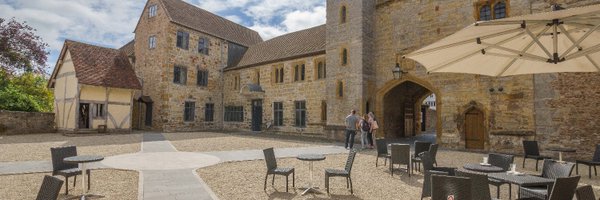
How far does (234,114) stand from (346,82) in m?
11.3

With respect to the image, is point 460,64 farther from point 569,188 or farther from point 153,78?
point 153,78

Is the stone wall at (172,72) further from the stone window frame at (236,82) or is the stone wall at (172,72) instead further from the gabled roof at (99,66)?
the gabled roof at (99,66)

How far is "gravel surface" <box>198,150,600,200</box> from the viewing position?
18.9 ft

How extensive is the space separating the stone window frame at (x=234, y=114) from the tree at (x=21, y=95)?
40.9ft

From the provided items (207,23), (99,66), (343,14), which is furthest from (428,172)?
(207,23)

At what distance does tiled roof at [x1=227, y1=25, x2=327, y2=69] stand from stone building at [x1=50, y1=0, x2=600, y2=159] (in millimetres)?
118

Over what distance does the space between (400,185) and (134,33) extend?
83.2 ft

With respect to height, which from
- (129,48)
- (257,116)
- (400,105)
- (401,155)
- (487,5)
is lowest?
(401,155)

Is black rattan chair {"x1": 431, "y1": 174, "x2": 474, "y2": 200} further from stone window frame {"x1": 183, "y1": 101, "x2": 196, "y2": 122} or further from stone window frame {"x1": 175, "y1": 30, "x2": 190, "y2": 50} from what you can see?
stone window frame {"x1": 175, "y1": 30, "x2": 190, "y2": 50}

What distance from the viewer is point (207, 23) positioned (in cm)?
2541

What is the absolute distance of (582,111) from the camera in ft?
33.7

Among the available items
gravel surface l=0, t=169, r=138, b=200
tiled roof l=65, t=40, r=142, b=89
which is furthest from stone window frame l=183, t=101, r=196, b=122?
gravel surface l=0, t=169, r=138, b=200

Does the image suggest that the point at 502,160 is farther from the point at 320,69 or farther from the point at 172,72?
the point at 172,72

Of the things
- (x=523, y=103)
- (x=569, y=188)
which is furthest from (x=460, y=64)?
(x=523, y=103)
